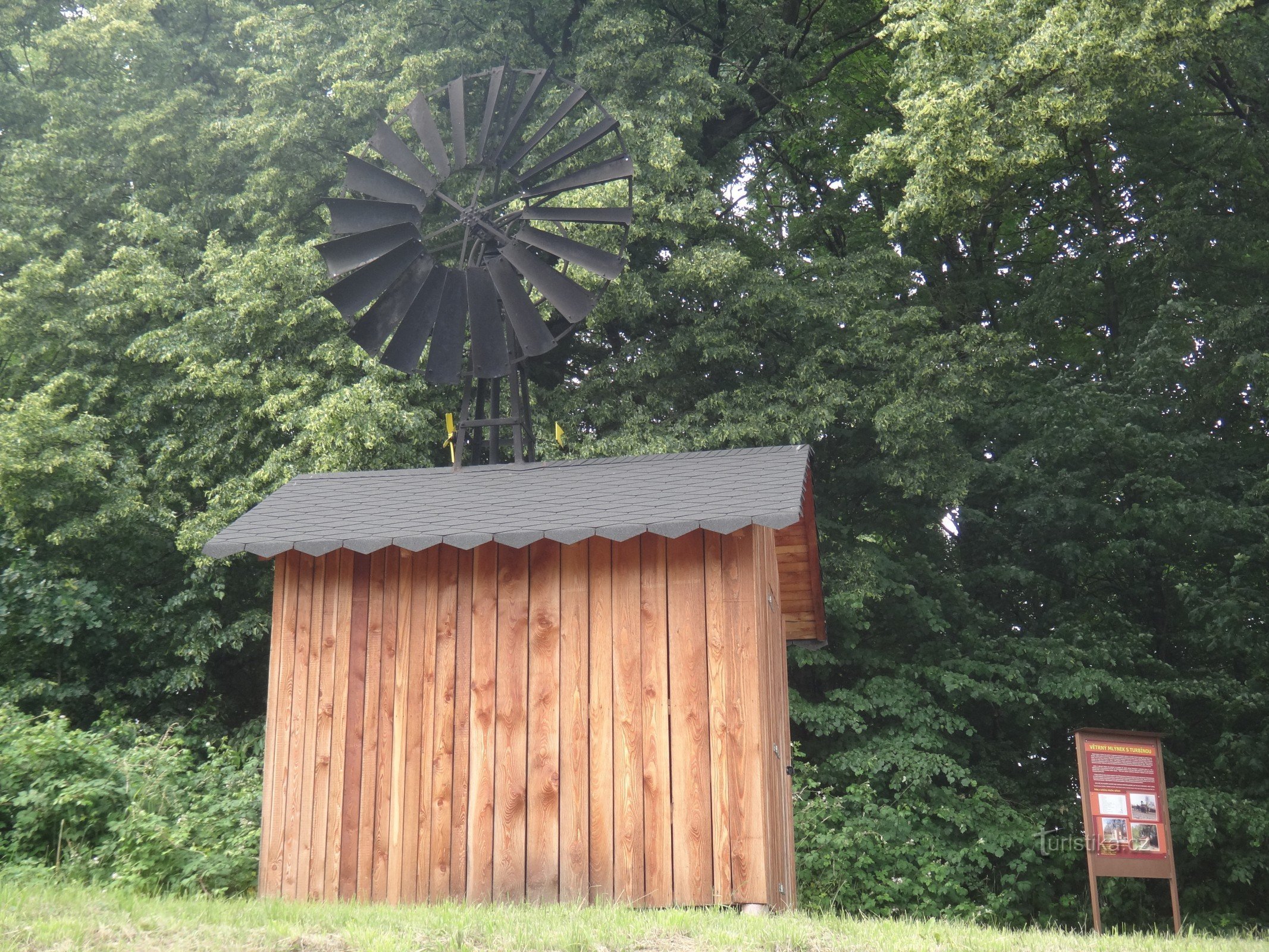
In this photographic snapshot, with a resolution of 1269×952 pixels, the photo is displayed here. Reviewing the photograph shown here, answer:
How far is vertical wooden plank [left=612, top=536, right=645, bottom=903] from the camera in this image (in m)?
7.19

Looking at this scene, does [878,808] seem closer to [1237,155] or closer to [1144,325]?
[1144,325]

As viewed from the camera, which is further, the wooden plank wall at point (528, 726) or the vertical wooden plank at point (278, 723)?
the vertical wooden plank at point (278, 723)

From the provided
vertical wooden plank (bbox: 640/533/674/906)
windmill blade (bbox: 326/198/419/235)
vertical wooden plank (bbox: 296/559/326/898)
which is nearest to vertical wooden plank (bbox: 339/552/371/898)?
vertical wooden plank (bbox: 296/559/326/898)

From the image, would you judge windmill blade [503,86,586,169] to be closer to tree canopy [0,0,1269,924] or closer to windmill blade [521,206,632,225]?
windmill blade [521,206,632,225]

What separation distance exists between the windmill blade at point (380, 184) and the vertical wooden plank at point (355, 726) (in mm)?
3687

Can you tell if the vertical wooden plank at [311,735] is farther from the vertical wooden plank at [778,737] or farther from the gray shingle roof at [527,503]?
the vertical wooden plank at [778,737]

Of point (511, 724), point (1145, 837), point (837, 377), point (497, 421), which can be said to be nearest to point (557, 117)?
point (497, 421)

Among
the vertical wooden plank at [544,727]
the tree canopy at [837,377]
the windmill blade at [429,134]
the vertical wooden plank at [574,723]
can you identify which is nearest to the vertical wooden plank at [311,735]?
the vertical wooden plank at [544,727]

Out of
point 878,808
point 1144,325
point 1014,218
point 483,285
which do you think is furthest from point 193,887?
point 1014,218

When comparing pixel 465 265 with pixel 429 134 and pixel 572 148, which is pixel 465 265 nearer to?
pixel 429 134

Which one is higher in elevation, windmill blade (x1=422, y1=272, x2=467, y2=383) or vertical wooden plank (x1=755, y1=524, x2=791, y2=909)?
windmill blade (x1=422, y1=272, x2=467, y2=383)

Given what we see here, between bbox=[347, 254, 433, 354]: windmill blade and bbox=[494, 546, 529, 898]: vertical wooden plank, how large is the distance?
3.04 meters

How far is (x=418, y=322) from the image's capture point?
10047 millimetres

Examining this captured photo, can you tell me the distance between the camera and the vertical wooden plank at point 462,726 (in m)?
7.42
